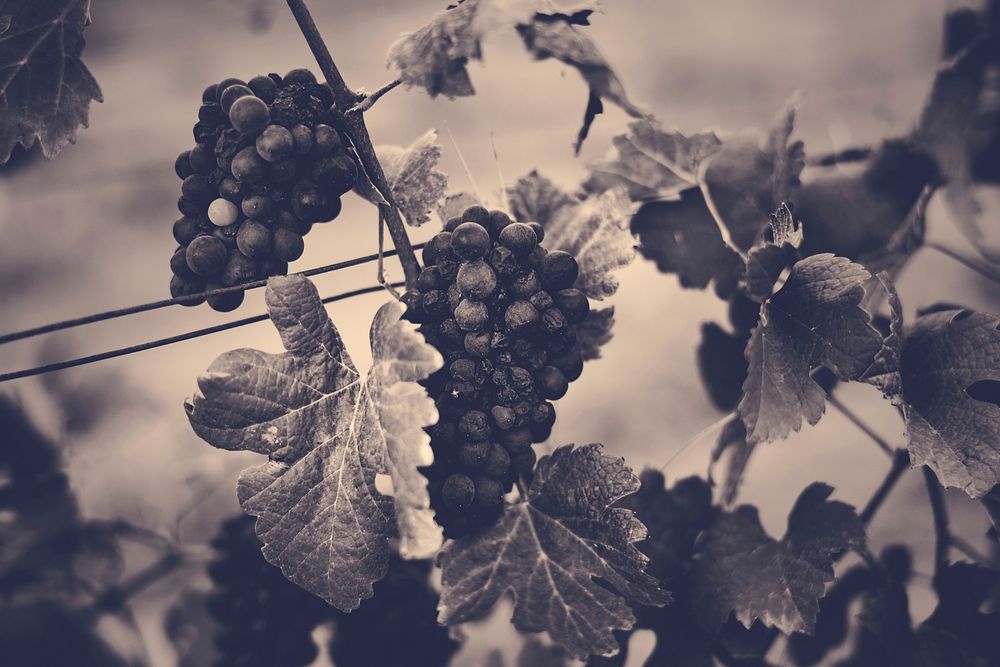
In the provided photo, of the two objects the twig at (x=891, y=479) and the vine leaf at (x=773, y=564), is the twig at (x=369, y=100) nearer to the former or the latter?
the vine leaf at (x=773, y=564)

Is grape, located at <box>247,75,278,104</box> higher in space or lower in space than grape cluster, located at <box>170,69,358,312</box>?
higher

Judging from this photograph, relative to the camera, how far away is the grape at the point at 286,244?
525 mm

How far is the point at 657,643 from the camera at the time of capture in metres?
0.68

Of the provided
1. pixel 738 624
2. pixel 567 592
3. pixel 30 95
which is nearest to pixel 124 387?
pixel 30 95

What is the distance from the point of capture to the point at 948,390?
0.57 meters

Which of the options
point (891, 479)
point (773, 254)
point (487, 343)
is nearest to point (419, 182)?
point (487, 343)

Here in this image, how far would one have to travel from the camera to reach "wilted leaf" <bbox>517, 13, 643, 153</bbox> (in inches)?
19.0

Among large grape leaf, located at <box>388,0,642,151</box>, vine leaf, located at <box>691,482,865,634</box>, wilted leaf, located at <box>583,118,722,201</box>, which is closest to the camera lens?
large grape leaf, located at <box>388,0,642,151</box>

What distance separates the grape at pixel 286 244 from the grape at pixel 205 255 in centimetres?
4

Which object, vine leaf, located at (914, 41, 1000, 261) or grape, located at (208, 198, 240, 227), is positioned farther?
vine leaf, located at (914, 41, 1000, 261)

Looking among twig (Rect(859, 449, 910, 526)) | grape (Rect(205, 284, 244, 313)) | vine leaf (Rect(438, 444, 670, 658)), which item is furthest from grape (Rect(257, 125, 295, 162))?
twig (Rect(859, 449, 910, 526))

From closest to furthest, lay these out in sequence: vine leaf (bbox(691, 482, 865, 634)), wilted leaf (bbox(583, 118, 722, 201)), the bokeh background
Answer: vine leaf (bbox(691, 482, 865, 634)), wilted leaf (bbox(583, 118, 722, 201)), the bokeh background

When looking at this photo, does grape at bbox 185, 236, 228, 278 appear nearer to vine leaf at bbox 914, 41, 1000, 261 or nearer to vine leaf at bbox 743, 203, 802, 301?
vine leaf at bbox 743, 203, 802, 301

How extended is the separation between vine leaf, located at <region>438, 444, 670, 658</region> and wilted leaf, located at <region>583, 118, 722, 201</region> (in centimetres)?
31
